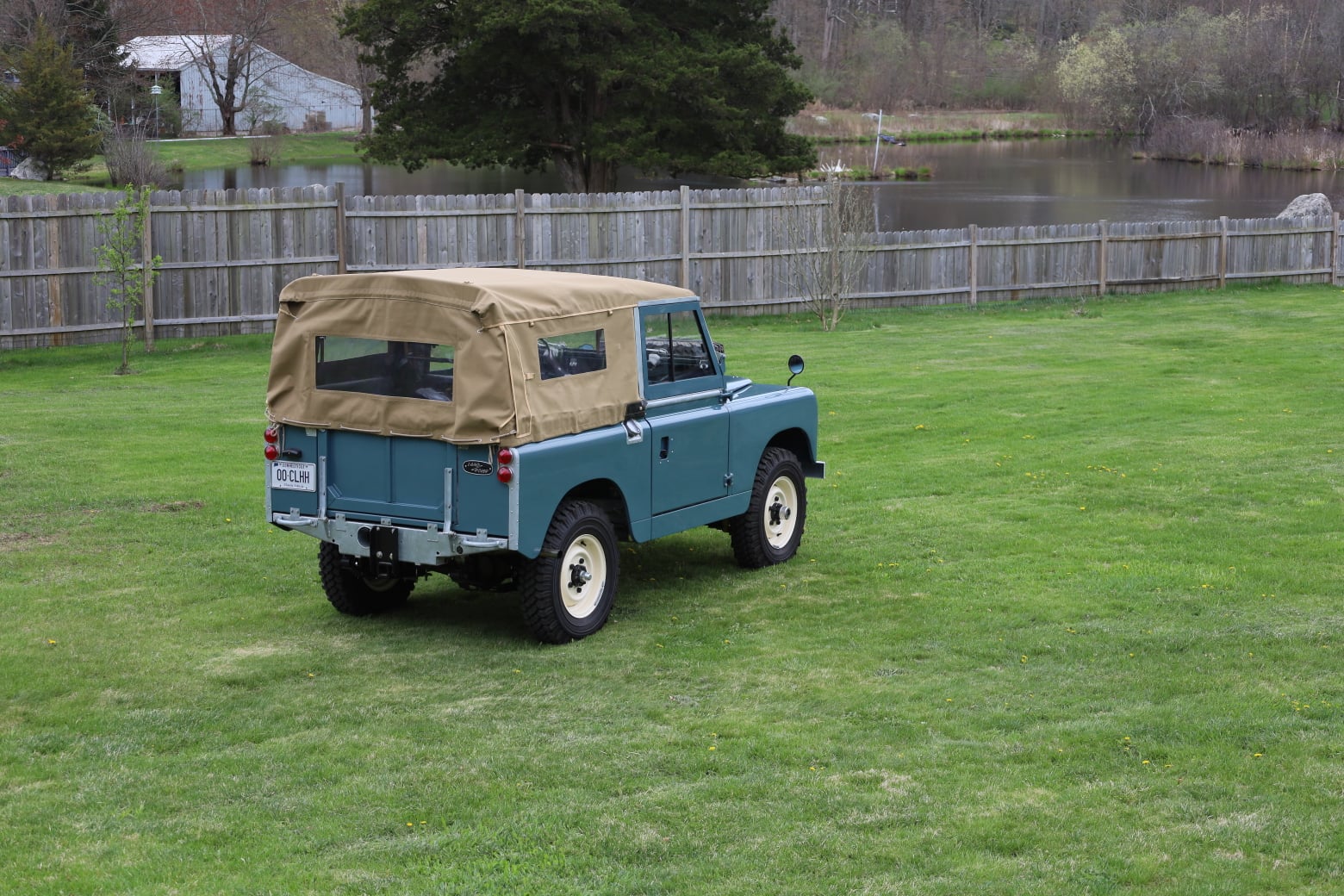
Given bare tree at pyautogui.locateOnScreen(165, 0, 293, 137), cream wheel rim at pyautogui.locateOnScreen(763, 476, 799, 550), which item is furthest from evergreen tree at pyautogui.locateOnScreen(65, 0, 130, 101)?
cream wheel rim at pyautogui.locateOnScreen(763, 476, 799, 550)

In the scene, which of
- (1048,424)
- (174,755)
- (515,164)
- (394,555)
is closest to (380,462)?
Answer: (394,555)

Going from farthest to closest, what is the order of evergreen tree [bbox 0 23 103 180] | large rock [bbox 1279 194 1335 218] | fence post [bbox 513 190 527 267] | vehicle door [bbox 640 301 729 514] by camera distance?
evergreen tree [bbox 0 23 103 180]
large rock [bbox 1279 194 1335 218]
fence post [bbox 513 190 527 267]
vehicle door [bbox 640 301 729 514]

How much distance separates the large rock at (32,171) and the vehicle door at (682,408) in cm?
4615

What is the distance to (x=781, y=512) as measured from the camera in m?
10.4

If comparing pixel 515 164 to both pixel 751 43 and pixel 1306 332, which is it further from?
pixel 1306 332

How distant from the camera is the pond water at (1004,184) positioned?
49.0 meters

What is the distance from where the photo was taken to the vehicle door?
9.04m

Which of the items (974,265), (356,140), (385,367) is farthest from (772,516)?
(356,140)

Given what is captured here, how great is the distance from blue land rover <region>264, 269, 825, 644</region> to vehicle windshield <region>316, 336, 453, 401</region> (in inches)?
0.4

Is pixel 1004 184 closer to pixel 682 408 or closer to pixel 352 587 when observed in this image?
pixel 682 408

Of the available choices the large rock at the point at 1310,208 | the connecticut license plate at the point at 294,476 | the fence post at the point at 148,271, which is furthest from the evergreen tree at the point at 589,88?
the connecticut license plate at the point at 294,476

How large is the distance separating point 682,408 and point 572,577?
1475 millimetres

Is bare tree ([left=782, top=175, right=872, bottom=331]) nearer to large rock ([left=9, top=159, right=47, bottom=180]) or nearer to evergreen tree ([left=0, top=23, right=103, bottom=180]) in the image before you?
evergreen tree ([left=0, top=23, right=103, bottom=180])

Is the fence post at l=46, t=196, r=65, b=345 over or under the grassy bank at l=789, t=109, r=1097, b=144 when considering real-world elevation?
under
